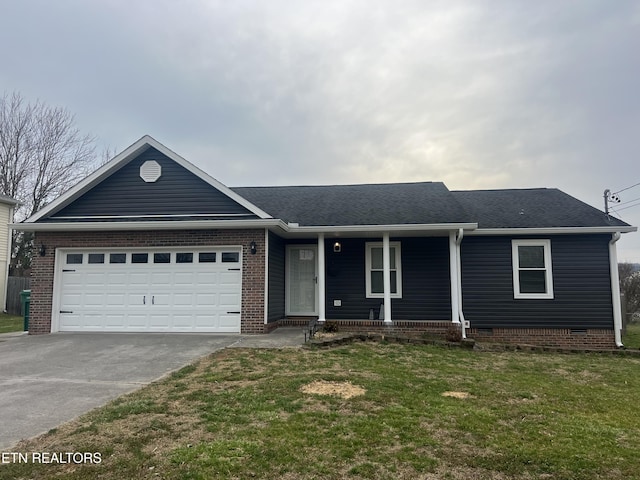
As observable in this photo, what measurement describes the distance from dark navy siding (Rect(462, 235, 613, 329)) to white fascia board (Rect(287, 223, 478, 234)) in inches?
59.8

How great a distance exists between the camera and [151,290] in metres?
10.9

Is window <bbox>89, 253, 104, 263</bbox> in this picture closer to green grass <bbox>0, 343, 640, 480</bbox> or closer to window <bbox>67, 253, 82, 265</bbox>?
window <bbox>67, 253, 82, 265</bbox>

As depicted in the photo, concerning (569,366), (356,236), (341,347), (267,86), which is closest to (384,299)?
(356,236)

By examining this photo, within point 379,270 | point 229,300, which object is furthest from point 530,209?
point 229,300

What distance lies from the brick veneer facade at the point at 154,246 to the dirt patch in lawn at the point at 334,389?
4773 mm

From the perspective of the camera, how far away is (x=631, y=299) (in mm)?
20906

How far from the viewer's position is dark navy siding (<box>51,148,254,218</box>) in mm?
10938

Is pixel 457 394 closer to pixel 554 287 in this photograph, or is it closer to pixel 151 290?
pixel 554 287

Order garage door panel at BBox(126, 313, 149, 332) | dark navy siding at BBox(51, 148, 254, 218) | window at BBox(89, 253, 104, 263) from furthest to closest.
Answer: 1. window at BBox(89, 253, 104, 263)
2. dark navy siding at BBox(51, 148, 254, 218)
3. garage door panel at BBox(126, 313, 149, 332)

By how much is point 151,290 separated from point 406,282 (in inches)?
269

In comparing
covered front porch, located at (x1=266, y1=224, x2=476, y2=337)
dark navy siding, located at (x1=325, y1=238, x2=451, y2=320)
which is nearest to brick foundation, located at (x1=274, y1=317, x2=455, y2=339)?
covered front porch, located at (x1=266, y1=224, x2=476, y2=337)

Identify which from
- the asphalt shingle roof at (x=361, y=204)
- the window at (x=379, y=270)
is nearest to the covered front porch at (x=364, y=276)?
the window at (x=379, y=270)

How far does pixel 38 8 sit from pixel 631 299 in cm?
2675

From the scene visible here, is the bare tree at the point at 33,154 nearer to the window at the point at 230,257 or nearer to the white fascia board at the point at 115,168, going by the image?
the white fascia board at the point at 115,168
